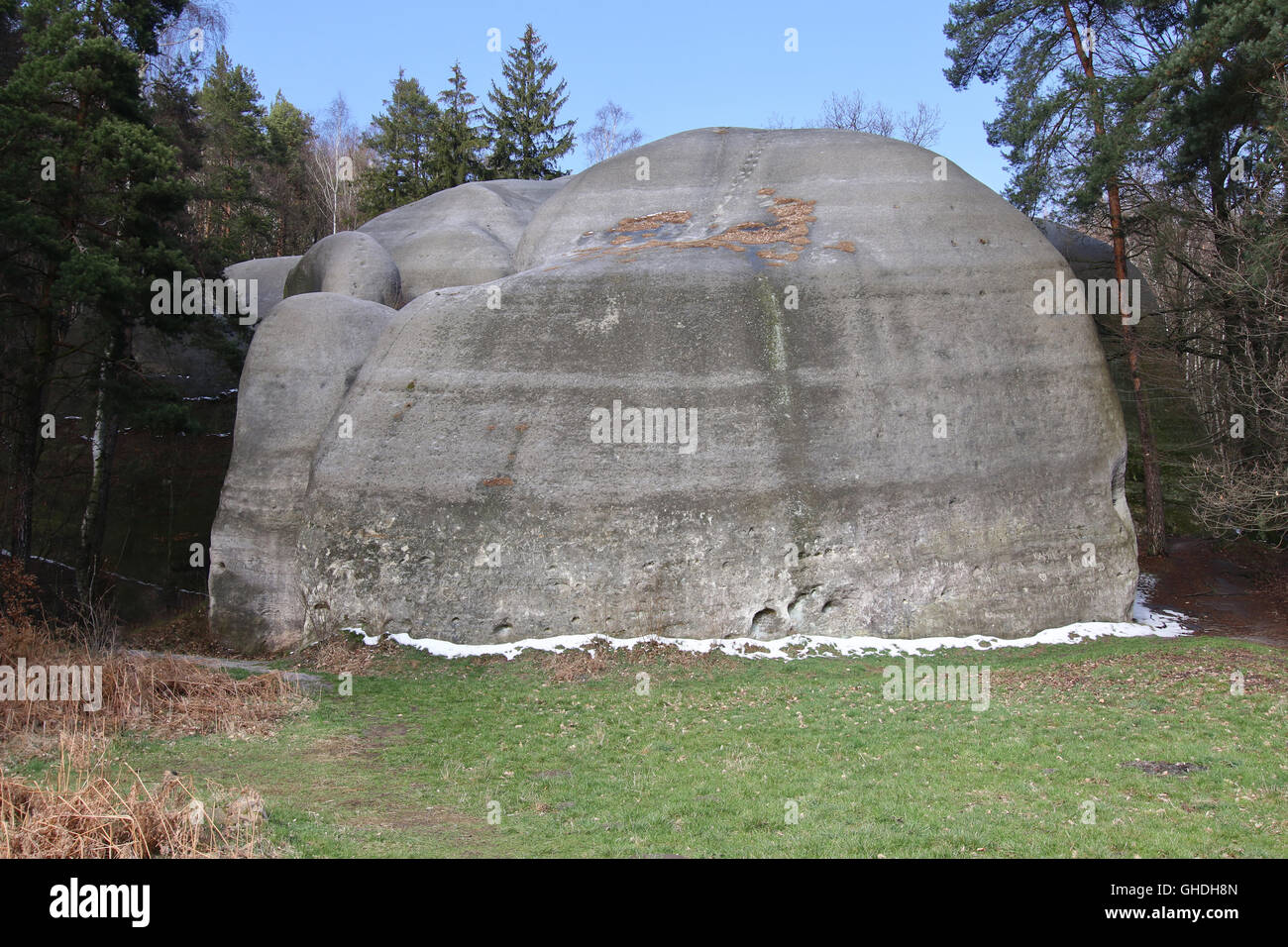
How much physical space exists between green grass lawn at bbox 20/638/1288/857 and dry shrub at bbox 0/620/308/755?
1.48 ft

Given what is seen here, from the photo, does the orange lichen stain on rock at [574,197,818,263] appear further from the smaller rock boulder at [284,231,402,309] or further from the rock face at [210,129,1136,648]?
the smaller rock boulder at [284,231,402,309]

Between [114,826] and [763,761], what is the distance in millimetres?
6371

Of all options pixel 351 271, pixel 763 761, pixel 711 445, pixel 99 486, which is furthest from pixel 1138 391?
pixel 99 486

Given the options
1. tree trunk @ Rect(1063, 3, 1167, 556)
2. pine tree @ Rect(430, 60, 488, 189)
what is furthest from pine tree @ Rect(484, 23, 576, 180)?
tree trunk @ Rect(1063, 3, 1167, 556)

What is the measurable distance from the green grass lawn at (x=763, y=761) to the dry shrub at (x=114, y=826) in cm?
46

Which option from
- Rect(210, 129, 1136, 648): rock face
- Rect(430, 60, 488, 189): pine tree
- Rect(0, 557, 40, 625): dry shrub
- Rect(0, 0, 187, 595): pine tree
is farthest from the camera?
Rect(430, 60, 488, 189): pine tree

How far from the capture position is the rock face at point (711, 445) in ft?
55.2

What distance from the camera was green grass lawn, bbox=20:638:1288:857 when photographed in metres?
8.53

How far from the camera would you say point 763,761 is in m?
10.9

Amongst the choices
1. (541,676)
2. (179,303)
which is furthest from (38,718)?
(179,303)

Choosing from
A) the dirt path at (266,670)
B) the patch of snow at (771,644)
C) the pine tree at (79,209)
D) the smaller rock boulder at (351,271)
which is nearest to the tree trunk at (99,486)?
the pine tree at (79,209)

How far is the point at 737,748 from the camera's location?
11.4 metres

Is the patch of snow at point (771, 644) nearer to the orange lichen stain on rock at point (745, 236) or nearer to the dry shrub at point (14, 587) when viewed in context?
the dry shrub at point (14, 587)

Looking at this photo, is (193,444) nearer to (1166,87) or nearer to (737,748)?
(737,748)
